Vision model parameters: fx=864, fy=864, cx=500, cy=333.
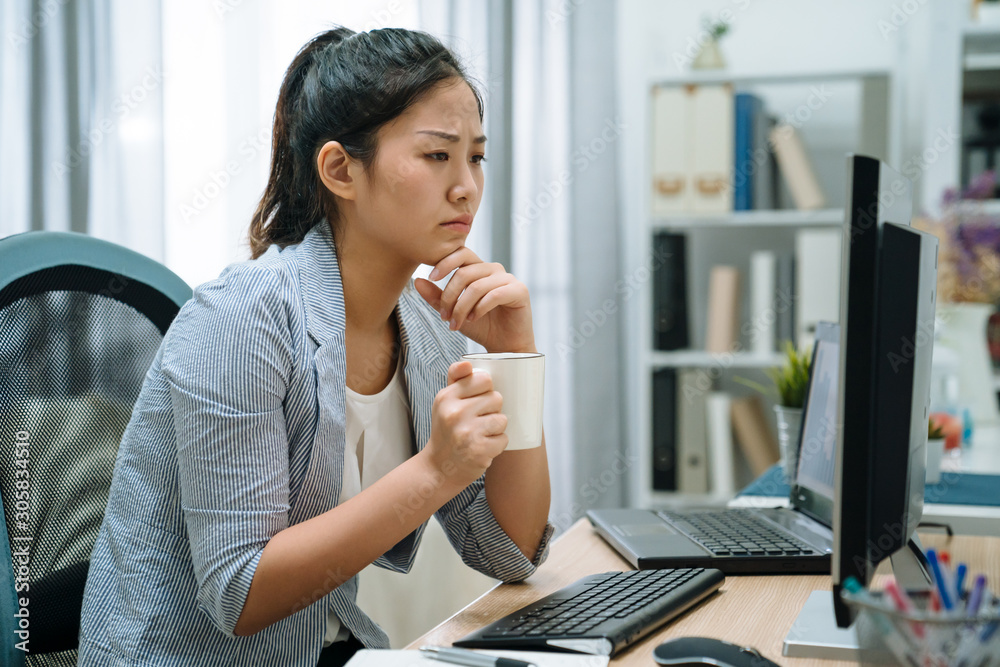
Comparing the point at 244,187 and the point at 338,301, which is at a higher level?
the point at 244,187

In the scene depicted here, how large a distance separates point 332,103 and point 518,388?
0.43 meters

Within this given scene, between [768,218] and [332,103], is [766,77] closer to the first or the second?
[768,218]

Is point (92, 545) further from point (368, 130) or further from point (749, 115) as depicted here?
point (749, 115)

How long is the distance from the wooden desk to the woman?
45 mm

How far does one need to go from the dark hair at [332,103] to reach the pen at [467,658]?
0.53 meters

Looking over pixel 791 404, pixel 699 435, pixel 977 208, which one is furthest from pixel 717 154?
pixel 791 404

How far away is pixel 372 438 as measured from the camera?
3.43ft

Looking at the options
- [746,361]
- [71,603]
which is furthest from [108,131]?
[746,361]

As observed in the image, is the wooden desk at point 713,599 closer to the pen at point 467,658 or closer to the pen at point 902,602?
the pen at point 467,658

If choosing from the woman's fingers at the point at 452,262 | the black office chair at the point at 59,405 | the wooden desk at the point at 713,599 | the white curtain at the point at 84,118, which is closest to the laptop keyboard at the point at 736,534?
the wooden desk at the point at 713,599

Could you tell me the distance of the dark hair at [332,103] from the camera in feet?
3.16

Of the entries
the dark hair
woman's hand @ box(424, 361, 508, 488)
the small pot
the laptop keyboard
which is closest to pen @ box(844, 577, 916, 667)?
woman's hand @ box(424, 361, 508, 488)

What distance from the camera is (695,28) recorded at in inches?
105

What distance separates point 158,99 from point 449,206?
5.28 ft
